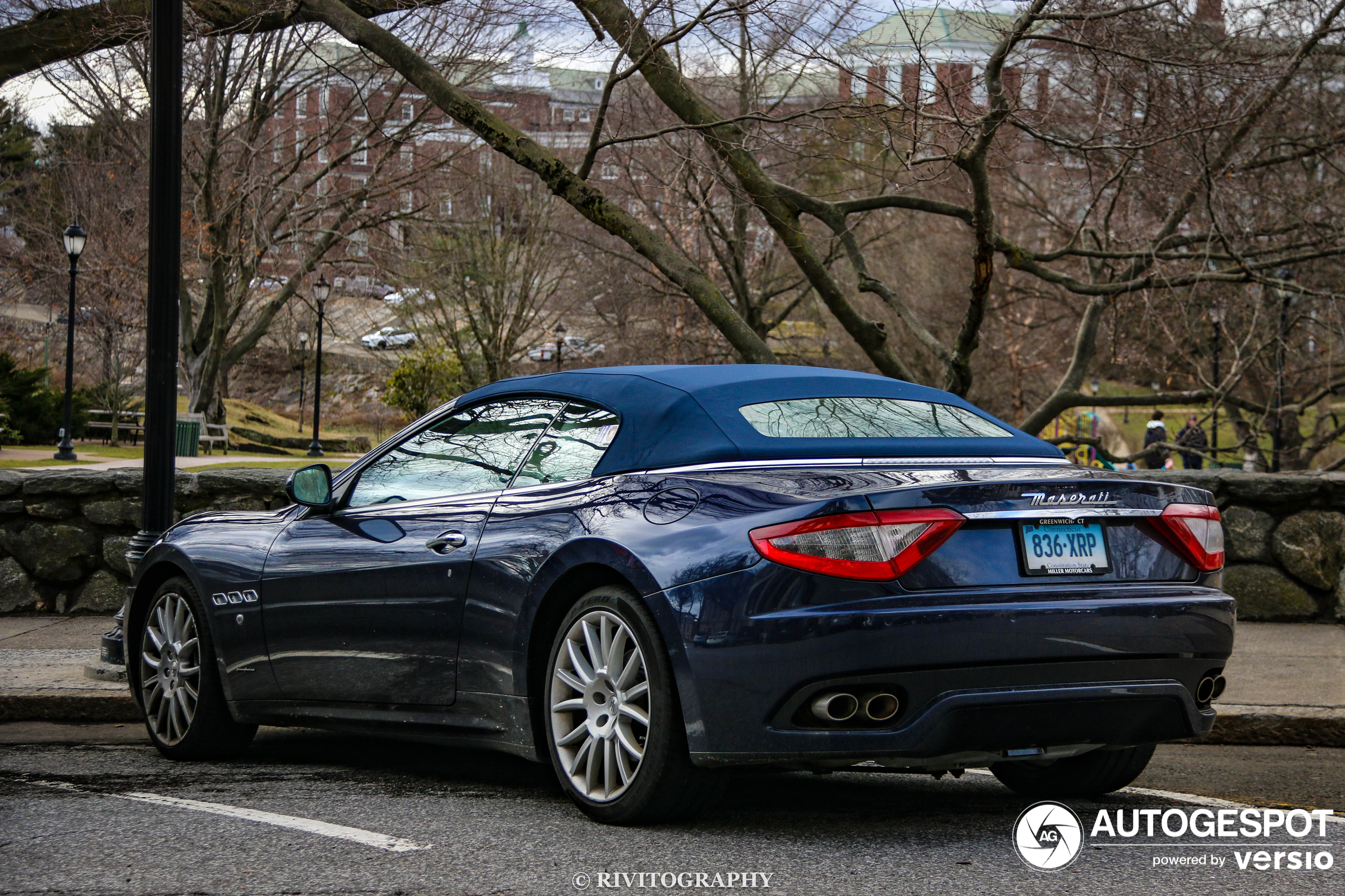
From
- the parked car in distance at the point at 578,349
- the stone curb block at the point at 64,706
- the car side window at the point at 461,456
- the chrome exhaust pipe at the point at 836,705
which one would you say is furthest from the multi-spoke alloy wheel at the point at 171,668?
the parked car in distance at the point at 578,349

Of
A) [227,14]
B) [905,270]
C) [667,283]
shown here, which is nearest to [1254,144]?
[227,14]

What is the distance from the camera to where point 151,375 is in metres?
7.24

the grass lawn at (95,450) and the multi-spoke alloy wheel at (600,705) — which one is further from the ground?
the multi-spoke alloy wheel at (600,705)

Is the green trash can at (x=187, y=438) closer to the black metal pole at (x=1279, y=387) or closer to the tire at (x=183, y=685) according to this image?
the black metal pole at (x=1279, y=387)

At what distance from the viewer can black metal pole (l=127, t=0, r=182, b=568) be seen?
7270mm

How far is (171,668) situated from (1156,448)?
9.69 metres

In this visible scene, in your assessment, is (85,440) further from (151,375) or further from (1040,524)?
(1040,524)

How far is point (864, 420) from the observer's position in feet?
15.2

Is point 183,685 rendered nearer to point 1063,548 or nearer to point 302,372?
point 1063,548

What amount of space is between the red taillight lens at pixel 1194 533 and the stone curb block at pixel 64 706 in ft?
16.6

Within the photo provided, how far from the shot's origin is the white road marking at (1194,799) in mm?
4742

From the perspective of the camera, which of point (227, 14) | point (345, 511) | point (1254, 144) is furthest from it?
point (1254, 144)

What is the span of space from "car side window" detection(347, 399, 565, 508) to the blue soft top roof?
9 cm

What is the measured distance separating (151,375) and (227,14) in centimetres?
460
